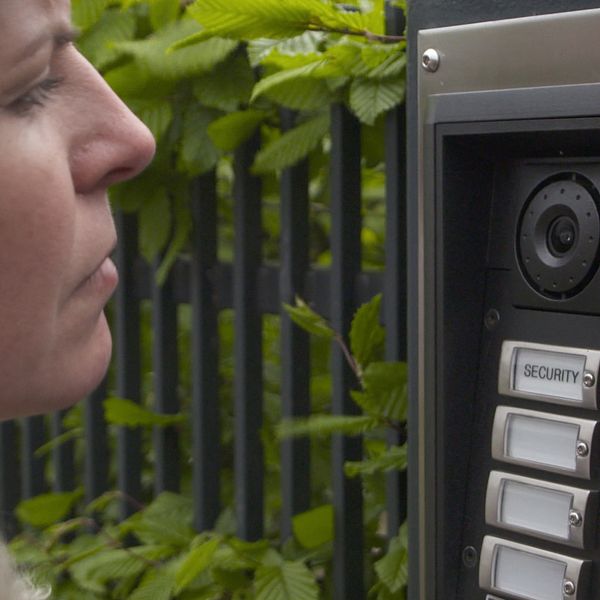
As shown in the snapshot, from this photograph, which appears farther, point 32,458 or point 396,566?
point 32,458

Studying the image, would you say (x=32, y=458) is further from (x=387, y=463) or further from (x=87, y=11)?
(x=387, y=463)

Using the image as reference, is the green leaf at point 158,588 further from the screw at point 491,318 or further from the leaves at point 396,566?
the screw at point 491,318

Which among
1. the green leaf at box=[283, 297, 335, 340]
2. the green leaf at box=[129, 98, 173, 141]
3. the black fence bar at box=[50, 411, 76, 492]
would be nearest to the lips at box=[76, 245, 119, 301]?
the green leaf at box=[283, 297, 335, 340]

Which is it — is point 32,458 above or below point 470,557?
below

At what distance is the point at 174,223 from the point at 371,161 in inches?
22.3

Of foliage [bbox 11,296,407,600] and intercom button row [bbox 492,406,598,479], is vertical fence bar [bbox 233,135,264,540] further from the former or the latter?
intercom button row [bbox 492,406,598,479]

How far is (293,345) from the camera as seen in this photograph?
2.49m

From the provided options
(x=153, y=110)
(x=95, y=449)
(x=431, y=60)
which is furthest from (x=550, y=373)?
(x=95, y=449)

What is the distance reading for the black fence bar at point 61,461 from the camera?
10.7 ft

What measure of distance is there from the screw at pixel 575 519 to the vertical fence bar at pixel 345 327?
3.07ft

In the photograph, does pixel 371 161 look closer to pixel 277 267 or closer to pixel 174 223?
pixel 277 267

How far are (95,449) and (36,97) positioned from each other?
1.95 metres

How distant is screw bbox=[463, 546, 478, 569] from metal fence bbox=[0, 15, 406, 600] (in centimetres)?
60

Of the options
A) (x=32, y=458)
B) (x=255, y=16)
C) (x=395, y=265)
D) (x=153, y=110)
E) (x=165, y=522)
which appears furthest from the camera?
(x=32, y=458)
